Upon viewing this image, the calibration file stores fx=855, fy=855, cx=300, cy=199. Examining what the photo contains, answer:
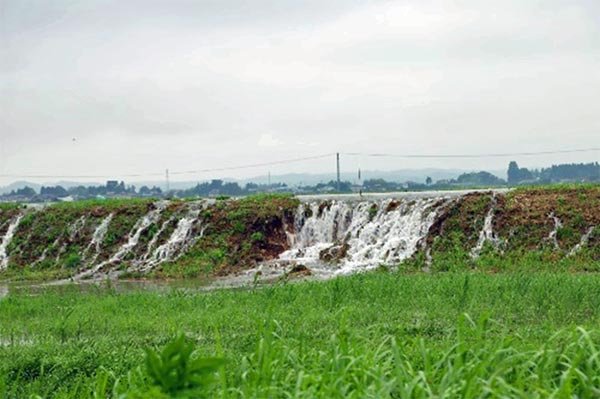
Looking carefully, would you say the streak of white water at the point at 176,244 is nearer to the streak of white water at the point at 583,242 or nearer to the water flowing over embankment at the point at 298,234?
the water flowing over embankment at the point at 298,234

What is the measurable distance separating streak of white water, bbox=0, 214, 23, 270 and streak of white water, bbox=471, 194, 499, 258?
47.3 ft

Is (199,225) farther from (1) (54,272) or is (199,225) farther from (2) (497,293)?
(2) (497,293)

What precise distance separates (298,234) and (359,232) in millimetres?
2217

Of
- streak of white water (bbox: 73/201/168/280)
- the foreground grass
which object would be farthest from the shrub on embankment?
streak of white water (bbox: 73/201/168/280)

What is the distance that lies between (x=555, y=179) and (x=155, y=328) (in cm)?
4195

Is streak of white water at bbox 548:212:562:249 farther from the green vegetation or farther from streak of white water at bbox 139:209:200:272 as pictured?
streak of white water at bbox 139:209:200:272

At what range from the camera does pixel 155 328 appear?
1149 cm

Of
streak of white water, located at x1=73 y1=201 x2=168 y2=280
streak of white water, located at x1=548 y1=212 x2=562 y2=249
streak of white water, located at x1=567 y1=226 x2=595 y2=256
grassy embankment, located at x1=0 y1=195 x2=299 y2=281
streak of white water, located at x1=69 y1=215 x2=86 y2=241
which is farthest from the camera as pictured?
streak of white water, located at x1=69 y1=215 x2=86 y2=241

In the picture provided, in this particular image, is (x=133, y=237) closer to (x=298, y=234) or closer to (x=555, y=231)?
(x=298, y=234)

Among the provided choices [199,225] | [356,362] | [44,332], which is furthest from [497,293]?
[199,225]

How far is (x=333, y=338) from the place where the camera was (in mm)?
5023

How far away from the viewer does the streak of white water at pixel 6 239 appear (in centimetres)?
2700

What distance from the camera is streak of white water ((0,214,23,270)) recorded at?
27000mm

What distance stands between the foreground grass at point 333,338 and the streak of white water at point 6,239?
893 cm
